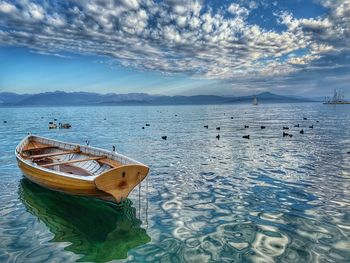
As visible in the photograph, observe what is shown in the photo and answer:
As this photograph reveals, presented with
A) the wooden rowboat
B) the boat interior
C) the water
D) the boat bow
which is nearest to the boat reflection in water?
the water

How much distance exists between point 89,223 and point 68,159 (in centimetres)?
991

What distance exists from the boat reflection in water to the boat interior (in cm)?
220

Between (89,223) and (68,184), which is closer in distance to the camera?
(89,223)

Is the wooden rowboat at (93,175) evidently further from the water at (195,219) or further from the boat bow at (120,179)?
the water at (195,219)

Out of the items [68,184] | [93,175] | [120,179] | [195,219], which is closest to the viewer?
[195,219]

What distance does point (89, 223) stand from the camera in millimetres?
12703

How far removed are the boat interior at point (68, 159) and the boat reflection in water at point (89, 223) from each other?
2.20 meters

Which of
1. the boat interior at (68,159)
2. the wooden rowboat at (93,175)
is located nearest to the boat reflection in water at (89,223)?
the wooden rowboat at (93,175)

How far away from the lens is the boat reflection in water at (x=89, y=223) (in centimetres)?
1038

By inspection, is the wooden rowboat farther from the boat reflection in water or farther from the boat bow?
the boat reflection in water

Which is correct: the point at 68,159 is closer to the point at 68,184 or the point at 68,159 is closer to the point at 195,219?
the point at 68,184

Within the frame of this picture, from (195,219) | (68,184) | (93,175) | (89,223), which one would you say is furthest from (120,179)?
(195,219)

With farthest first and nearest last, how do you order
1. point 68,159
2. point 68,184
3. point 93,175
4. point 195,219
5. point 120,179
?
1. point 68,159
2. point 93,175
3. point 68,184
4. point 120,179
5. point 195,219

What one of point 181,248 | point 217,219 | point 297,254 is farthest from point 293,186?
point 181,248
